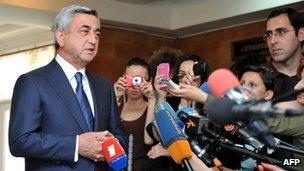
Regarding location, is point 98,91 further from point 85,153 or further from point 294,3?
point 294,3

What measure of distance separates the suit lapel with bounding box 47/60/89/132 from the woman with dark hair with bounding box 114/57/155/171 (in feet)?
1.64

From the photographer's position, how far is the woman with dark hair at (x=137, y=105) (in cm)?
279

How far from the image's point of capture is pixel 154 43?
6699mm

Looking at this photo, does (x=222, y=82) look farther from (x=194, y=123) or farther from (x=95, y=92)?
(x=95, y=92)

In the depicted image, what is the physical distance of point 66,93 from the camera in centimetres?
217

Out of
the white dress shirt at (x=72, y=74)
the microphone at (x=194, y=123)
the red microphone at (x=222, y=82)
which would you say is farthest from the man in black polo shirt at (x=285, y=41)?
the red microphone at (x=222, y=82)

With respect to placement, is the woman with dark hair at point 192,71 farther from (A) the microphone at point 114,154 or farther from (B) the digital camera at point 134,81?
(A) the microphone at point 114,154

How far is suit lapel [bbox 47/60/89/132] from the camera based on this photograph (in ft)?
7.04

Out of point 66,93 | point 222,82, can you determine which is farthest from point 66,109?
point 222,82

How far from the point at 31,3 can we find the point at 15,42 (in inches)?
91.0

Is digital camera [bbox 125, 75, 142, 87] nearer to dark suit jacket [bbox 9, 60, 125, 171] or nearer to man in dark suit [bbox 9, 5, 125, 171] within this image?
man in dark suit [bbox 9, 5, 125, 171]

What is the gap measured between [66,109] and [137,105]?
906 millimetres

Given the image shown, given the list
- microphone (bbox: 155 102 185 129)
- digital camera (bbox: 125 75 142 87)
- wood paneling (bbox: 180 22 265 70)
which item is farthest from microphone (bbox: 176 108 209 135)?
wood paneling (bbox: 180 22 265 70)

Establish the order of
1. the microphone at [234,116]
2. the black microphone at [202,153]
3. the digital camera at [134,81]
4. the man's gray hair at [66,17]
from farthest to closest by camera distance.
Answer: the digital camera at [134,81] < the man's gray hair at [66,17] < the black microphone at [202,153] < the microphone at [234,116]
